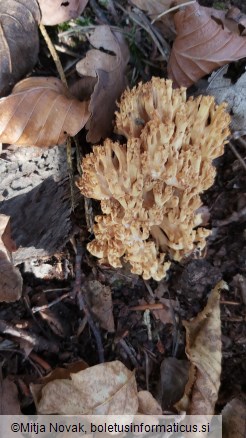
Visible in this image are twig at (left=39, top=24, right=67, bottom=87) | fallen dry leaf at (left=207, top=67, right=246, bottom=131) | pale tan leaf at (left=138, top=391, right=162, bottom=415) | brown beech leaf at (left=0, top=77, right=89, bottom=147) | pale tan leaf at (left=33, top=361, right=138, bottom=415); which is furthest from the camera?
fallen dry leaf at (left=207, top=67, right=246, bottom=131)

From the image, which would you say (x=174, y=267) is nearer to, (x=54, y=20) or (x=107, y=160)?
(x=107, y=160)

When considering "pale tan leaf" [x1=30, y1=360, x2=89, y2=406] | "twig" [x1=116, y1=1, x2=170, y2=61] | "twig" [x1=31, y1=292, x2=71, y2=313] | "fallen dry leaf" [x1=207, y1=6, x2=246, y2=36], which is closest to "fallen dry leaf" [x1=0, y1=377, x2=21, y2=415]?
"pale tan leaf" [x1=30, y1=360, x2=89, y2=406]

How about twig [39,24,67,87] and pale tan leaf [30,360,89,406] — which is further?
twig [39,24,67,87]

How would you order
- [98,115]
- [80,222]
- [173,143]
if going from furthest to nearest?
[80,222] → [98,115] → [173,143]

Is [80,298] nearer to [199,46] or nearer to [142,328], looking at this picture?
[142,328]

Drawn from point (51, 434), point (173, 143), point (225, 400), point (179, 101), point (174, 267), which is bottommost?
point (51, 434)

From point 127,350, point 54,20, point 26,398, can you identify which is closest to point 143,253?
point 127,350

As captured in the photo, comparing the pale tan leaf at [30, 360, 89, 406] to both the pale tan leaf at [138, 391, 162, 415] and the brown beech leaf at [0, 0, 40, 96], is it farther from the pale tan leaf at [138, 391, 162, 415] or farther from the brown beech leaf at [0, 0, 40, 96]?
the brown beech leaf at [0, 0, 40, 96]
